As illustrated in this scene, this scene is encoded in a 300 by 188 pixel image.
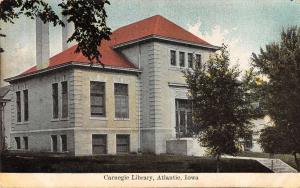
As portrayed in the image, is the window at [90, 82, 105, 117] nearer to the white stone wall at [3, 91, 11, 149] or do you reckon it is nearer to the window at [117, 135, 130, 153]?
the window at [117, 135, 130, 153]

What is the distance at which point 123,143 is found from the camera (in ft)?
18.6

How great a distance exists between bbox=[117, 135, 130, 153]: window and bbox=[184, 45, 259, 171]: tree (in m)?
0.69

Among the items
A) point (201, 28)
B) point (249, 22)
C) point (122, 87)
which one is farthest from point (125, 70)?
point (249, 22)

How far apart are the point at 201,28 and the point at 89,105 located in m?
1.29

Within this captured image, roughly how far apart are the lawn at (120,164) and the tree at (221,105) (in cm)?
22

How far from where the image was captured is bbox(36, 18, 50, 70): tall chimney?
530 centimetres

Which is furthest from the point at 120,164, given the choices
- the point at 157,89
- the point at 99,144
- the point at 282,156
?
the point at 282,156

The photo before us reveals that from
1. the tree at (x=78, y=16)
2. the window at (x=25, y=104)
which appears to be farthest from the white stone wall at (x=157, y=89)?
the window at (x=25, y=104)

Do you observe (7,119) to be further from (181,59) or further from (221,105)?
(221,105)

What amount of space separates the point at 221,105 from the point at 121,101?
3.31 feet

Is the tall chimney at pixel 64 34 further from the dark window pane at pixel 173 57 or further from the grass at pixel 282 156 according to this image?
the grass at pixel 282 156

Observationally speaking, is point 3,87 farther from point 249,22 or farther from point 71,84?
point 249,22

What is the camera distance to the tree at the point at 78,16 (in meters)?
5.00

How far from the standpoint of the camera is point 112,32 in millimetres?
5395
